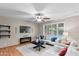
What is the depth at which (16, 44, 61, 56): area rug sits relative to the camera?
1.96 meters

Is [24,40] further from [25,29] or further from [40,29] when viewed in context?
[40,29]

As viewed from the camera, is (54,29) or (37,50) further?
(37,50)

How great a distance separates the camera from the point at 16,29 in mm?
2027

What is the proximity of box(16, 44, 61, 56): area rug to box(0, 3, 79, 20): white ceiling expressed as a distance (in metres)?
0.86

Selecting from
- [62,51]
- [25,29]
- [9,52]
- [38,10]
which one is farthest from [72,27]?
[9,52]

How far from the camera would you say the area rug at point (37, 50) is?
77.3 inches

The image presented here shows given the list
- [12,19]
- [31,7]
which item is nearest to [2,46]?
[12,19]

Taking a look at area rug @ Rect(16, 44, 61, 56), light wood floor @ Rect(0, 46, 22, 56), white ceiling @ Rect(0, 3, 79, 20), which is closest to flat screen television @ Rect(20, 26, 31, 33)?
white ceiling @ Rect(0, 3, 79, 20)

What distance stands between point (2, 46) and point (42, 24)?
4.08 feet

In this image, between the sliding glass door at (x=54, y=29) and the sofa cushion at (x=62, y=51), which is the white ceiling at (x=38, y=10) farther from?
the sofa cushion at (x=62, y=51)

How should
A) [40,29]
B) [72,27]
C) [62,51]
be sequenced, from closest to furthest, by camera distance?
[72,27] < [62,51] < [40,29]

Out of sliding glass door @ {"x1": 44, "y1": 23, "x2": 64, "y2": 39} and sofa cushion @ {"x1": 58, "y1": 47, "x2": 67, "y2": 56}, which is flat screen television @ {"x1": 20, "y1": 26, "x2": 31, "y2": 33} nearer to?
sliding glass door @ {"x1": 44, "y1": 23, "x2": 64, "y2": 39}

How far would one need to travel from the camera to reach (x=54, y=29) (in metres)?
1.99

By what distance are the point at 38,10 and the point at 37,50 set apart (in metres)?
1.14
